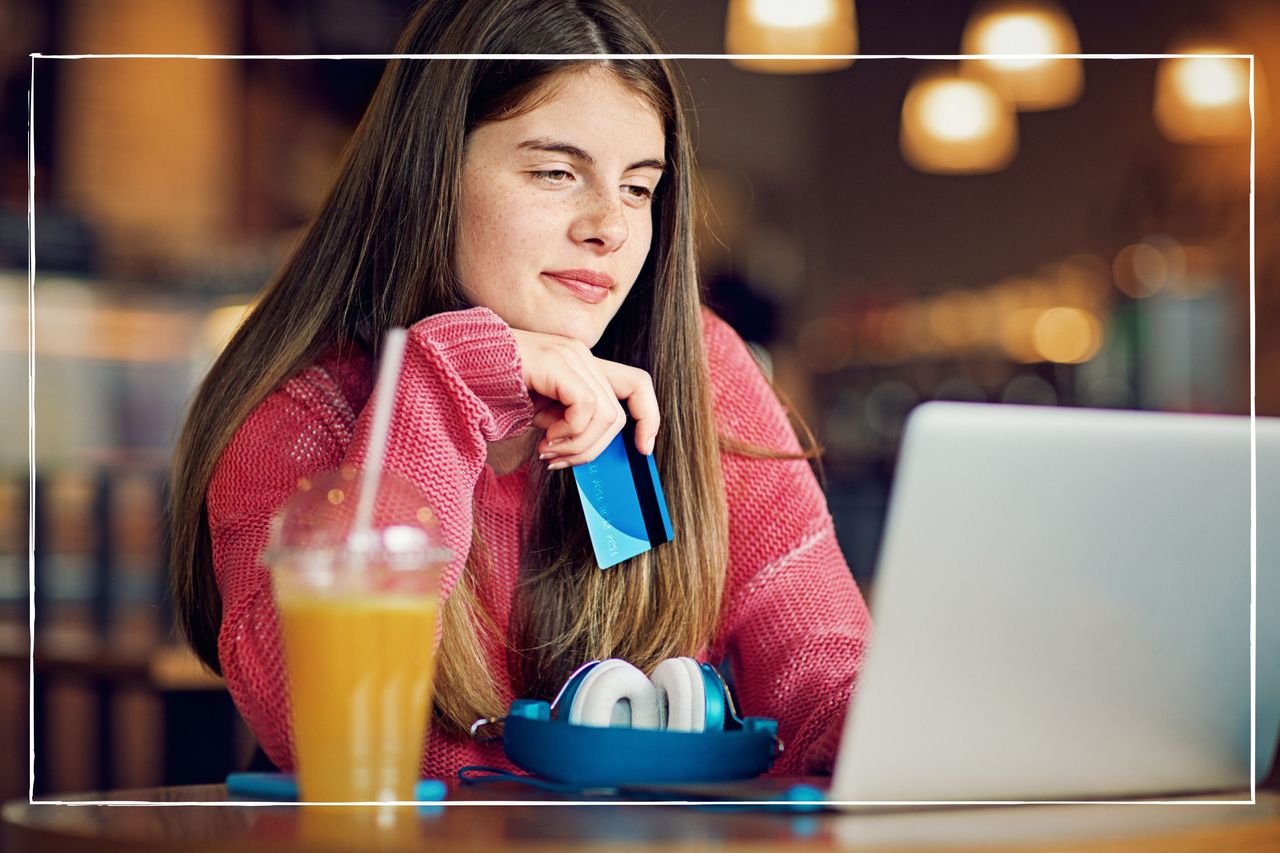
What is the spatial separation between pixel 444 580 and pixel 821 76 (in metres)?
6.51

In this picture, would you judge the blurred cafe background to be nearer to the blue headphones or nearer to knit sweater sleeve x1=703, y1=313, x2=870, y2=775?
knit sweater sleeve x1=703, y1=313, x2=870, y2=775

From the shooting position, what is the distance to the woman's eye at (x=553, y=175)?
1.17 meters

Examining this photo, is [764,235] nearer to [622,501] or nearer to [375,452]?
[622,501]

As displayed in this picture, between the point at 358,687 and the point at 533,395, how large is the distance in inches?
13.1

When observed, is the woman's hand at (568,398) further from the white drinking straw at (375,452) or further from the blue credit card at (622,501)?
the white drinking straw at (375,452)

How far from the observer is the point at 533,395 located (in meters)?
1.07

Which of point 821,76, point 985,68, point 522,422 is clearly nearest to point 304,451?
point 522,422

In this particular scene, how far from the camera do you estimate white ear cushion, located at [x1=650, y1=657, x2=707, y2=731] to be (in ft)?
3.04

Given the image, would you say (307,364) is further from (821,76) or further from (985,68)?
(821,76)

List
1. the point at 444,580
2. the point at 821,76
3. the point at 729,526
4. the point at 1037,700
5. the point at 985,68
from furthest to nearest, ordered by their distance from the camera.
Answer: the point at 821,76 < the point at 985,68 < the point at 729,526 < the point at 444,580 < the point at 1037,700

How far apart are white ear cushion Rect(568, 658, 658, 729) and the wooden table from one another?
104 mm

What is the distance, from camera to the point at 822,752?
106 centimetres

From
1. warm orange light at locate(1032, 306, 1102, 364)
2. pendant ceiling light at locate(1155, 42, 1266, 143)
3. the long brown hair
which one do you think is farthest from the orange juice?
warm orange light at locate(1032, 306, 1102, 364)

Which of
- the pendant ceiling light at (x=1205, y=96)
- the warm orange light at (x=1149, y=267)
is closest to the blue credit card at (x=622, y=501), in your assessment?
the pendant ceiling light at (x=1205, y=96)
